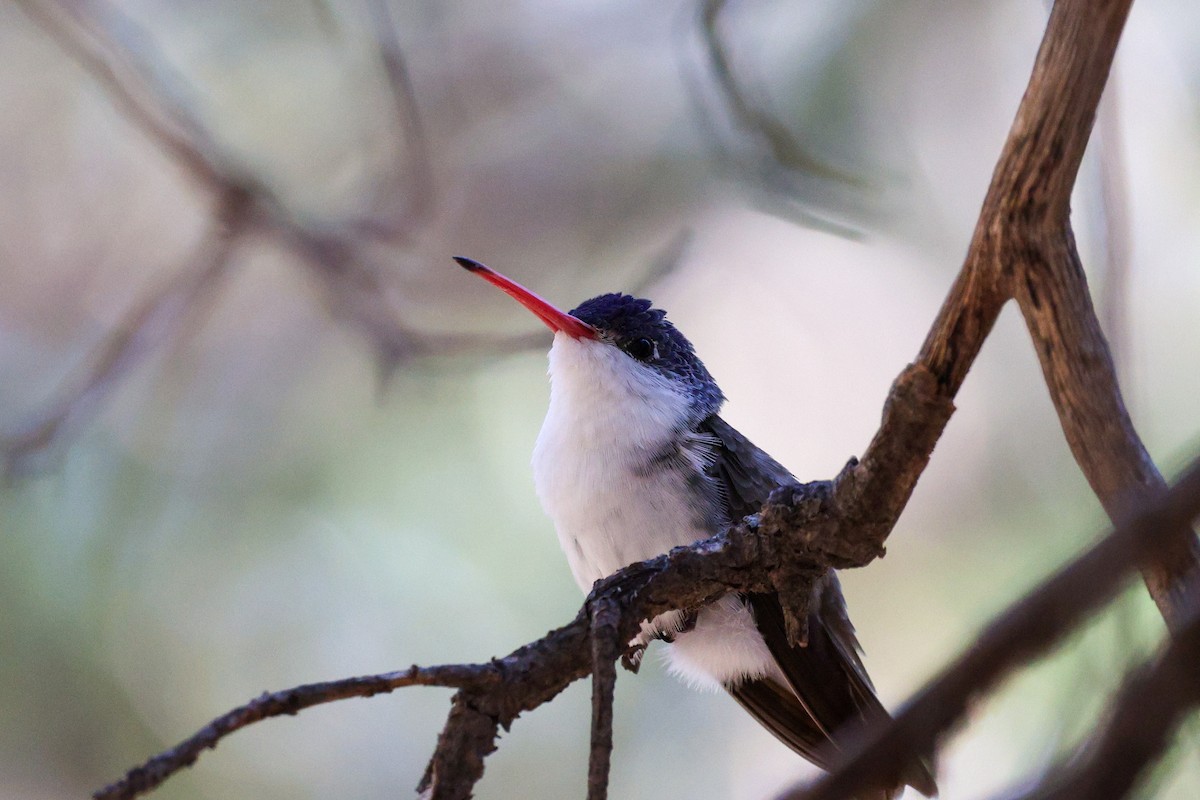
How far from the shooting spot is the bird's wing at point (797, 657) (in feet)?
8.14

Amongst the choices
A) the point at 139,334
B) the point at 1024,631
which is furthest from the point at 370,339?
the point at 1024,631

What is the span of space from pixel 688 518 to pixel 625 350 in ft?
2.59

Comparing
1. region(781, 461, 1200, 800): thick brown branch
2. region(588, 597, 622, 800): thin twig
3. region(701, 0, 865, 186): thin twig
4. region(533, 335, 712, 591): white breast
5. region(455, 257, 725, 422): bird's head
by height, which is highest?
region(701, 0, 865, 186): thin twig

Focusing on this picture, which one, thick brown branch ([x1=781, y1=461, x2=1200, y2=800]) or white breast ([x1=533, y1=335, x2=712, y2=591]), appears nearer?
thick brown branch ([x1=781, y1=461, x2=1200, y2=800])

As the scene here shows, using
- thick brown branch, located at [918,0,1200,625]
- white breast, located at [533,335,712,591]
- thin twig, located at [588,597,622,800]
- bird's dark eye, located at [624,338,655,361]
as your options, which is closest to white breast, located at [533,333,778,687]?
white breast, located at [533,335,712,591]

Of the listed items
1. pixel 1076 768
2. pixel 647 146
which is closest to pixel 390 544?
pixel 647 146

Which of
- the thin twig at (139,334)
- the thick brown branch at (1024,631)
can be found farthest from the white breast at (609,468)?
the thick brown branch at (1024,631)

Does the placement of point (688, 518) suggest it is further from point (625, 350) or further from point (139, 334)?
point (139, 334)

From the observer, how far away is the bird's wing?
2.48m

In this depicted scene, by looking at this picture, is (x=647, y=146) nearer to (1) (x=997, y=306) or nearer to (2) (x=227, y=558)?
(2) (x=227, y=558)

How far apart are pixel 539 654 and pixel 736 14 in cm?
302

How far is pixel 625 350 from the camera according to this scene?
332cm

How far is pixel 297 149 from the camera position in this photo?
4.49 metres

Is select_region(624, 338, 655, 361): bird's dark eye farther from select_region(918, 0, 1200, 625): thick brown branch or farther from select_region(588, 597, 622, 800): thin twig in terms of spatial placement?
select_region(918, 0, 1200, 625): thick brown branch
